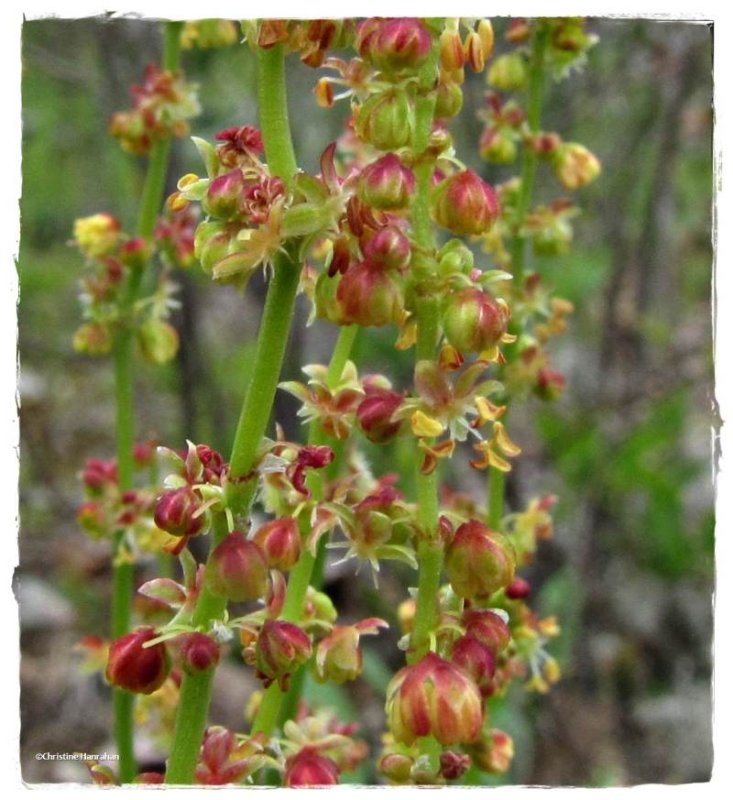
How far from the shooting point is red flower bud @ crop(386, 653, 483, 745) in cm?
93

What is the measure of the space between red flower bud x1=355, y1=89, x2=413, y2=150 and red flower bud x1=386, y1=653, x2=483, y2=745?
45 centimetres

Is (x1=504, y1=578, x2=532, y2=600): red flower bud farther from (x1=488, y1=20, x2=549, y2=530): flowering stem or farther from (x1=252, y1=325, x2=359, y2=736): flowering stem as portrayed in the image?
(x1=252, y1=325, x2=359, y2=736): flowering stem

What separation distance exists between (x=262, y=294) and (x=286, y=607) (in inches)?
101

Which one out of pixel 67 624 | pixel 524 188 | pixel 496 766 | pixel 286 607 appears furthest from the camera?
pixel 67 624

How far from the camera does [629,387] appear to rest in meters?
3.51

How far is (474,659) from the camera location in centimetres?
98

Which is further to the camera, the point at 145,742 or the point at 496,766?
the point at 145,742

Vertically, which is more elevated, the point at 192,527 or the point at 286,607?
the point at 192,527

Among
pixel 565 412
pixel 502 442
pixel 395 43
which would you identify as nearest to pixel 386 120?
pixel 395 43

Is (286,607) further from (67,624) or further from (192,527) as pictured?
(67,624)

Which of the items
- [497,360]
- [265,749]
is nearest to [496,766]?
[265,749]

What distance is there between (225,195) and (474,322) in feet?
0.75

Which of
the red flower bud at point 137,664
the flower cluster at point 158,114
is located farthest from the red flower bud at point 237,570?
the flower cluster at point 158,114

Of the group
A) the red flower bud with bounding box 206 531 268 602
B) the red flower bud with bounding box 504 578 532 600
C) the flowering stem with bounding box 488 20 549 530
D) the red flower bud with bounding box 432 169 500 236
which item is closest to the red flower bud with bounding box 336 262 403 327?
the red flower bud with bounding box 432 169 500 236
